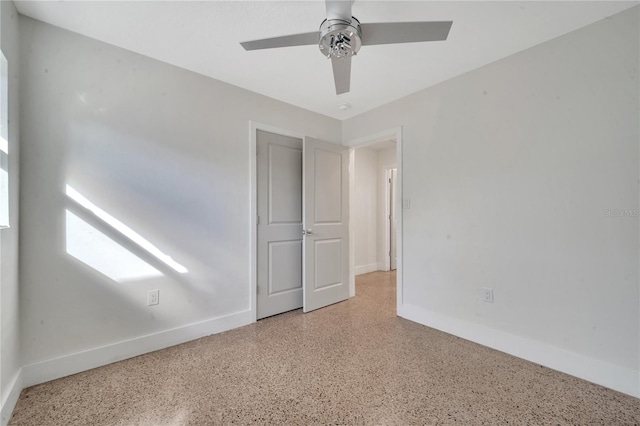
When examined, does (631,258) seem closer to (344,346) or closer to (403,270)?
(403,270)

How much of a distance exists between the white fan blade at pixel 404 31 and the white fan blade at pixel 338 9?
0.10 m

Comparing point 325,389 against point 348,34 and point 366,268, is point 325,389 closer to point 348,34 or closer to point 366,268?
point 348,34

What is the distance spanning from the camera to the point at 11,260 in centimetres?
156

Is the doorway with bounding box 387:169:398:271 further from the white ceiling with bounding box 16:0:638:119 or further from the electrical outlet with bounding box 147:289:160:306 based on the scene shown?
the electrical outlet with bounding box 147:289:160:306

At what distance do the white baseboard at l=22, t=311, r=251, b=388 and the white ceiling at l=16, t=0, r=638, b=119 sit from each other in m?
2.27

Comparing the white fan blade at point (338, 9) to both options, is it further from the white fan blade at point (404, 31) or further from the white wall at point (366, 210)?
the white wall at point (366, 210)

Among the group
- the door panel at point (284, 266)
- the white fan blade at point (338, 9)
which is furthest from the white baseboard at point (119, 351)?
the white fan blade at point (338, 9)

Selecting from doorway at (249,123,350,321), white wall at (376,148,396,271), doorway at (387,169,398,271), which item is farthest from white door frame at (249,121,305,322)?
doorway at (387,169,398,271)

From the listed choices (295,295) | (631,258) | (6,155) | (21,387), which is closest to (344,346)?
(295,295)

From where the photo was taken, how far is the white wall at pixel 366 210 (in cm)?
495

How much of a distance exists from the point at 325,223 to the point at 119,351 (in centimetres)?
220

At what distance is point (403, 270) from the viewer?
286cm

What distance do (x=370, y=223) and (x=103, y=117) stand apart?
4213 millimetres

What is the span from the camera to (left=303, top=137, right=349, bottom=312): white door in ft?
9.98
